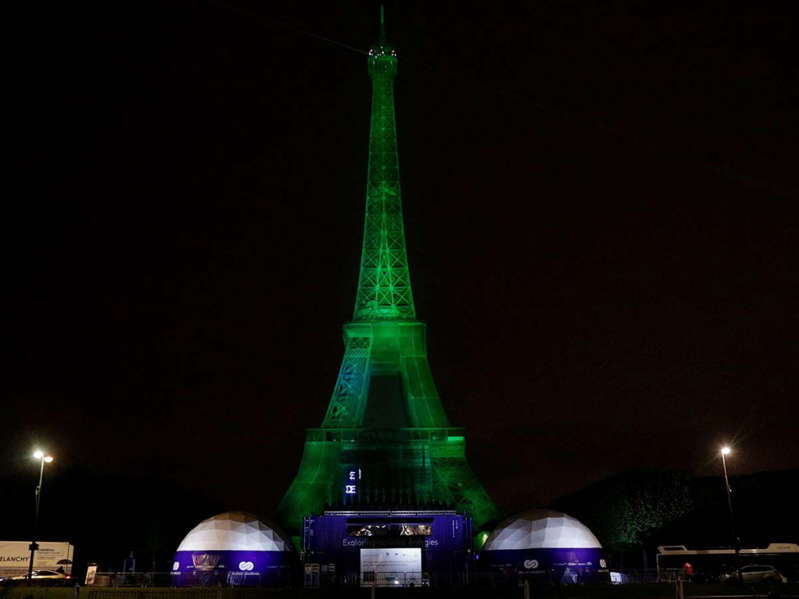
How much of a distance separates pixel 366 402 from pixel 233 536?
2790 cm

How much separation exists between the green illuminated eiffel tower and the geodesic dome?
38.1ft

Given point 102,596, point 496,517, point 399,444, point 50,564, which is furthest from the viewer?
point 399,444

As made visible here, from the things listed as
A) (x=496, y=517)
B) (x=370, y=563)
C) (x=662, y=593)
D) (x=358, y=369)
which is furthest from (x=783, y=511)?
(x=662, y=593)

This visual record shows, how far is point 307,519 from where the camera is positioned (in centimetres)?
5203

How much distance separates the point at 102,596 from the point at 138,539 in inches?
2002

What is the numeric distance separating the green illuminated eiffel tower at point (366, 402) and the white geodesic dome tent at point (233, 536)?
1039 centimetres

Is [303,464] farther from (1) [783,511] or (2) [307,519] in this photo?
(1) [783,511]

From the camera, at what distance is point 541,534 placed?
5025 centimetres

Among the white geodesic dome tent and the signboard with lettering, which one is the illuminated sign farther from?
the signboard with lettering

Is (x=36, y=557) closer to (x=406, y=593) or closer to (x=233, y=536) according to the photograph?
(x=233, y=536)

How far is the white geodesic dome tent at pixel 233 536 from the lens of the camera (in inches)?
1959

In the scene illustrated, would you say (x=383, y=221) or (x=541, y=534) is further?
(x=383, y=221)

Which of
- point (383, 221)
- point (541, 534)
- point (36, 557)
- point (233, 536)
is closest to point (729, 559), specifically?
point (541, 534)

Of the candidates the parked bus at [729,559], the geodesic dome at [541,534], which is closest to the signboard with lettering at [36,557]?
Answer: the geodesic dome at [541,534]
